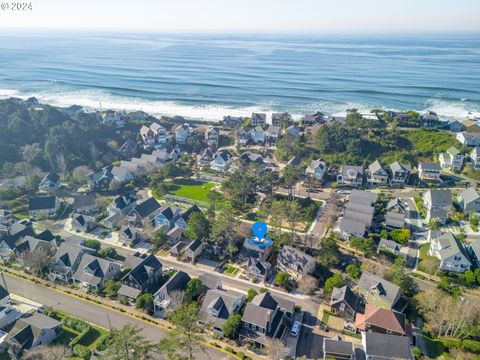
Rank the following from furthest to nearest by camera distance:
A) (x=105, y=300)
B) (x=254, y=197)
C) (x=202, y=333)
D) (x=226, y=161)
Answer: (x=226, y=161) → (x=254, y=197) → (x=105, y=300) → (x=202, y=333)

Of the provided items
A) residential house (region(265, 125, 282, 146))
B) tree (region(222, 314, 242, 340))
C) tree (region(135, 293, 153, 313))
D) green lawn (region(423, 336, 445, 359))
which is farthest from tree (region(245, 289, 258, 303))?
residential house (region(265, 125, 282, 146))

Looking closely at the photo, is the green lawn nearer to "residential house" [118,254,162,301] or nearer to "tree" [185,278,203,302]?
"tree" [185,278,203,302]

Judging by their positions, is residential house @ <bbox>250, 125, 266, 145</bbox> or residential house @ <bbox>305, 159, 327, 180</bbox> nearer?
residential house @ <bbox>305, 159, 327, 180</bbox>

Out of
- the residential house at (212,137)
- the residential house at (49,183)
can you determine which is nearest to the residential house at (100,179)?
the residential house at (49,183)

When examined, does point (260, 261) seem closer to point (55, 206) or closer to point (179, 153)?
point (55, 206)

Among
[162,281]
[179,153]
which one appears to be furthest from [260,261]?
[179,153]

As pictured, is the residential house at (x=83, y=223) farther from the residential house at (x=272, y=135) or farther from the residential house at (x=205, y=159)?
the residential house at (x=272, y=135)
